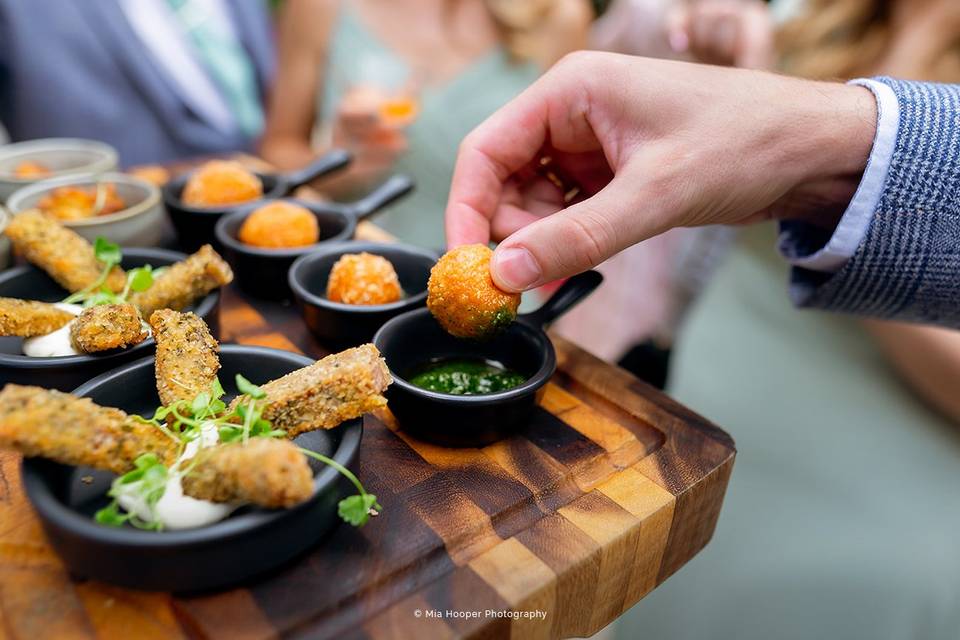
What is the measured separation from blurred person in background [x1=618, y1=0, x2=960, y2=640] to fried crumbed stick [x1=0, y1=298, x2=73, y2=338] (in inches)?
71.5

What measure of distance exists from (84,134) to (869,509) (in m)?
3.35

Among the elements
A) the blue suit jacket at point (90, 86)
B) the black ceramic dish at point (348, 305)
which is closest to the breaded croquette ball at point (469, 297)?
the black ceramic dish at point (348, 305)

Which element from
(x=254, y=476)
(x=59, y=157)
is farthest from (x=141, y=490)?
(x=59, y=157)

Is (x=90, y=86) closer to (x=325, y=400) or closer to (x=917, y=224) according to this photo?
(x=325, y=400)

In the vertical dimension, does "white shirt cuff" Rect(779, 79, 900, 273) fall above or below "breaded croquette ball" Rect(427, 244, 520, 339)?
above

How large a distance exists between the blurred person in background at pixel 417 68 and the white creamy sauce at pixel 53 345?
6.36 feet

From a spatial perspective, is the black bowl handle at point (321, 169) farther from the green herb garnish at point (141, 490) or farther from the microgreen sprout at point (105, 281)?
the green herb garnish at point (141, 490)

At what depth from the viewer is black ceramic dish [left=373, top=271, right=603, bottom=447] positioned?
1.24 metres

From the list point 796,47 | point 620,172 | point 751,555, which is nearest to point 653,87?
point 620,172

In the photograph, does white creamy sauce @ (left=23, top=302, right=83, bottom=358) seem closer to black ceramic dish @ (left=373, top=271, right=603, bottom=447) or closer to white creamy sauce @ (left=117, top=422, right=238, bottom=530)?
white creamy sauce @ (left=117, top=422, right=238, bottom=530)

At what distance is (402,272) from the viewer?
5.73 feet

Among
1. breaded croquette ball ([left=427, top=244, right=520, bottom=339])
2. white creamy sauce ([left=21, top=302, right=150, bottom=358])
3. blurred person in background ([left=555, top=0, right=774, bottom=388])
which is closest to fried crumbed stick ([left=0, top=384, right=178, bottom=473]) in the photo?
white creamy sauce ([left=21, top=302, right=150, bottom=358])

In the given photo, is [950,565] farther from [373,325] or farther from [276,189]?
[276,189]

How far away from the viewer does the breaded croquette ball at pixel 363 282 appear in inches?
61.2
